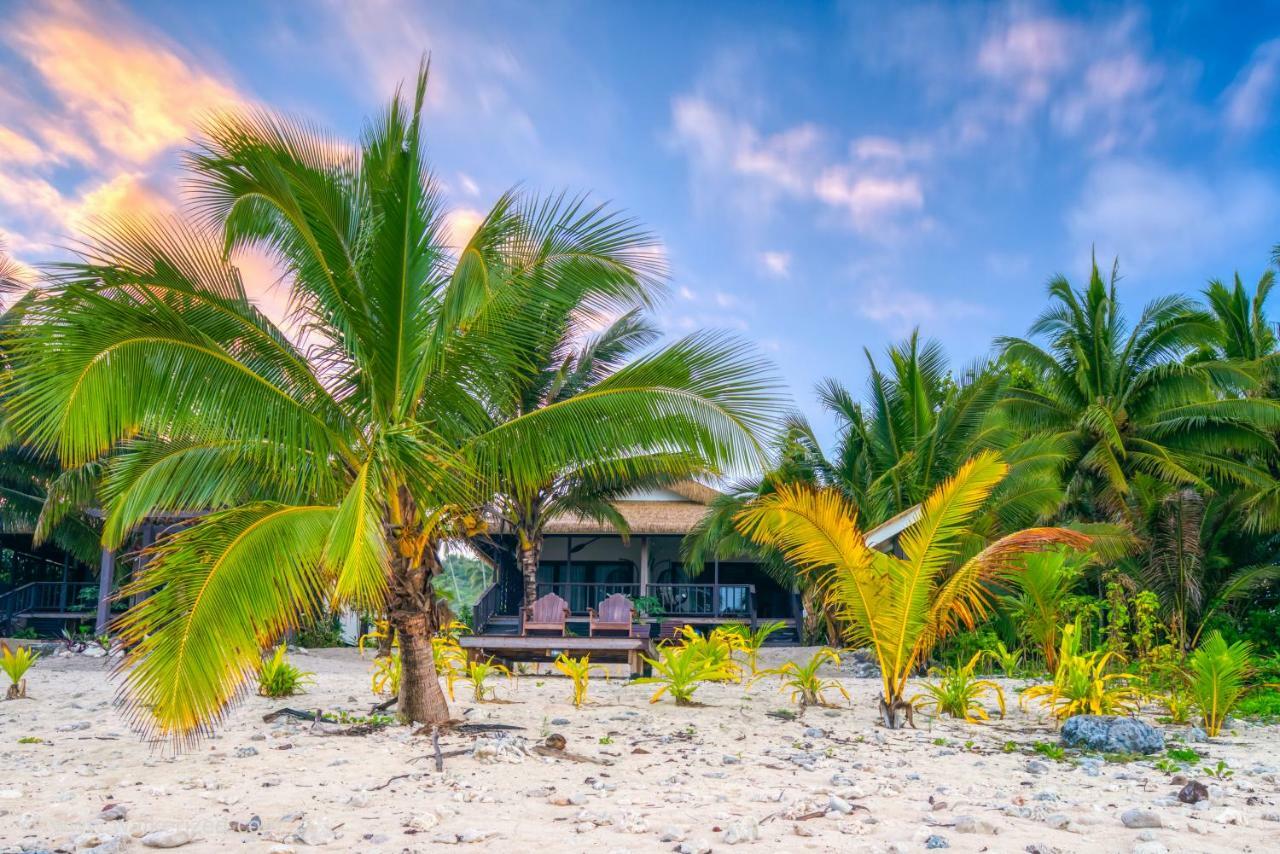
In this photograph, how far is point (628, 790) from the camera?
4699 mm

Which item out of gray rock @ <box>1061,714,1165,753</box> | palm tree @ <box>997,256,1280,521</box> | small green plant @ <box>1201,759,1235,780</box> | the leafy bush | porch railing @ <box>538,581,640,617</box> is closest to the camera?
small green plant @ <box>1201,759,1235,780</box>

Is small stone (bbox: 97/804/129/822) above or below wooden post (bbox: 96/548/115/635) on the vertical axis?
below

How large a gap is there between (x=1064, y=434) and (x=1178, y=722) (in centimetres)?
969

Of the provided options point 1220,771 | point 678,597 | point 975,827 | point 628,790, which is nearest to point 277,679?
point 628,790

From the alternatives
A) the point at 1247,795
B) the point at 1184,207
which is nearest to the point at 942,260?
the point at 1184,207

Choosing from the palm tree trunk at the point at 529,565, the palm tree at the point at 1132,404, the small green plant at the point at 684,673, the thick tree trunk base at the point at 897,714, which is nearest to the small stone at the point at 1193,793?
the thick tree trunk base at the point at 897,714

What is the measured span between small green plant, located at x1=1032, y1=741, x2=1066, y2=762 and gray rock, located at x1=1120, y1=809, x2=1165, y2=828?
1739 mm

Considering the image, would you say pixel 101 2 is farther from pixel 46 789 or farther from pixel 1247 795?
pixel 1247 795

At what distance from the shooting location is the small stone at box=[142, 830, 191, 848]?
3.53 metres

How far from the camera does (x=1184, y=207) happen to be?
39.3 feet

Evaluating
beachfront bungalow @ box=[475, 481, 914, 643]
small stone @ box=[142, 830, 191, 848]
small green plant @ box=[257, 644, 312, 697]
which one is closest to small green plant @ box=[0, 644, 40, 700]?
small green plant @ box=[257, 644, 312, 697]

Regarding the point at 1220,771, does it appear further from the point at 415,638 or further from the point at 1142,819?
the point at 415,638

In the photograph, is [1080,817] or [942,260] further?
[942,260]

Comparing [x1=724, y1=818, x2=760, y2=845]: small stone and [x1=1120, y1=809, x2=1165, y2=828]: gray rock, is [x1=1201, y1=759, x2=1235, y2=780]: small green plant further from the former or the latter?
[x1=724, y1=818, x2=760, y2=845]: small stone
